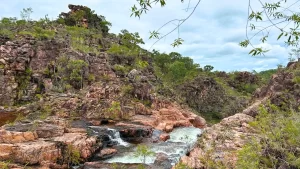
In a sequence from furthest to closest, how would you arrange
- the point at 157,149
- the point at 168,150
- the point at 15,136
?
the point at 157,149 < the point at 168,150 < the point at 15,136

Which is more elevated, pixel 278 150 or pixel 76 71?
pixel 76 71

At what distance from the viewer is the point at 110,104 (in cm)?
2427

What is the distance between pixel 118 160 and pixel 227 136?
5.61 metres

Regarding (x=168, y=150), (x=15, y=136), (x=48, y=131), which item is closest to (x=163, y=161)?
(x=168, y=150)

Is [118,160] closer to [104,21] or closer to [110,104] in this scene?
[110,104]

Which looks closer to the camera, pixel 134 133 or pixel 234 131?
pixel 234 131

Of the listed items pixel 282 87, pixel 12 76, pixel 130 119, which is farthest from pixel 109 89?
pixel 282 87

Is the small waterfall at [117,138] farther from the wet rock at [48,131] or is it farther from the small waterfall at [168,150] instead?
the wet rock at [48,131]

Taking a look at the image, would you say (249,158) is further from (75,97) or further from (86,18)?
(86,18)

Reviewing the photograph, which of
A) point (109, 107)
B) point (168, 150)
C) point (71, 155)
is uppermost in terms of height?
point (109, 107)

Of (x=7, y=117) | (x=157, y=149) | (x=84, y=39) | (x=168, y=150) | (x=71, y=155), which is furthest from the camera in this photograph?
(x=84, y=39)

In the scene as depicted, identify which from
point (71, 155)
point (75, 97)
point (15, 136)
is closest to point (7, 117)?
point (75, 97)

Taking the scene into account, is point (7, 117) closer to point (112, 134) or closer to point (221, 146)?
point (112, 134)

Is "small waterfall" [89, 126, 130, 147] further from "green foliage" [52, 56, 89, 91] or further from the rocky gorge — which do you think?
"green foliage" [52, 56, 89, 91]
